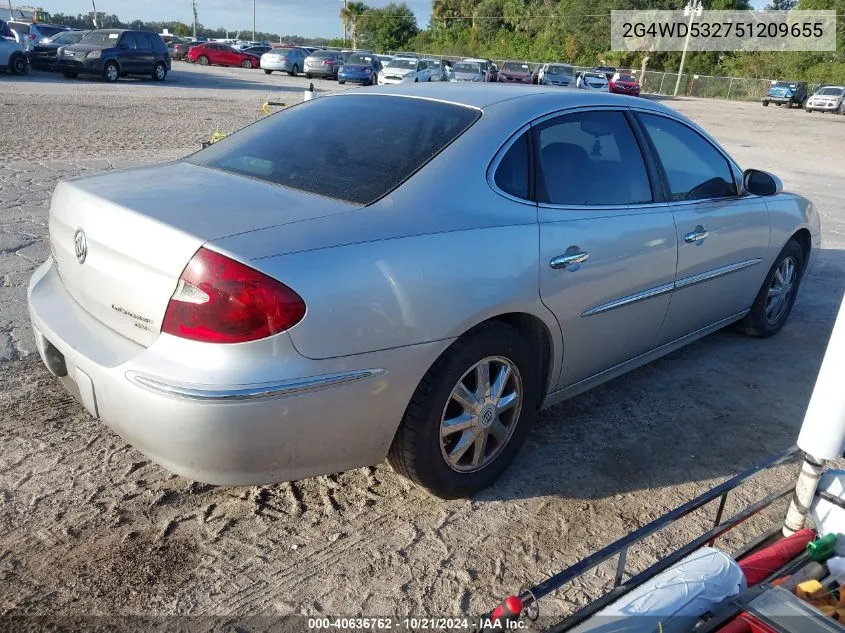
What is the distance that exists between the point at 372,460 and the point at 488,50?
67843 mm

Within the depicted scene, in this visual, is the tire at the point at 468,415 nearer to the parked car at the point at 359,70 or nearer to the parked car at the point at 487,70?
the parked car at the point at 359,70

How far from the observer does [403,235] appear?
2.42 meters

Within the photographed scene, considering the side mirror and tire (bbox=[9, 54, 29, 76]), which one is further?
tire (bbox=[9, 54, 29, 76])

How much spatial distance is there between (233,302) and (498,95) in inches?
66.8

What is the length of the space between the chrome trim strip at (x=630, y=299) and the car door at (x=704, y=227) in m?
0.13

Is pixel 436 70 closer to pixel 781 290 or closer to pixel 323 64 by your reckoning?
pixel 323 64

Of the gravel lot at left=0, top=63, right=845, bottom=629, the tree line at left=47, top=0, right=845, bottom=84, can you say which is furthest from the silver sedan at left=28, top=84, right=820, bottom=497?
the tree line at left=47, top=0, right=845, bottom=84

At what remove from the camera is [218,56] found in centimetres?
3838

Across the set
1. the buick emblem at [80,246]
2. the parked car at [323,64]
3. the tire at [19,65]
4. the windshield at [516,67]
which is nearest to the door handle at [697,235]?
the buick emblem at [80,246]

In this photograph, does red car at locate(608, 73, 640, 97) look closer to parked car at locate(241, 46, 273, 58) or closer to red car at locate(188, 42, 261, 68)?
red car at locate(188, 42, 261, 68)

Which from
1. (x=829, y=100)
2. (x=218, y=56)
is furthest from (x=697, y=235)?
(x=218, y=56)

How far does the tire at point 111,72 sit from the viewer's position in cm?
2172

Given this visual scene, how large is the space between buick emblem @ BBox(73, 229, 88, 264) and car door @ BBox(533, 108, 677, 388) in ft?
5.51

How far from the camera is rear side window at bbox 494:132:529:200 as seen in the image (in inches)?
112
